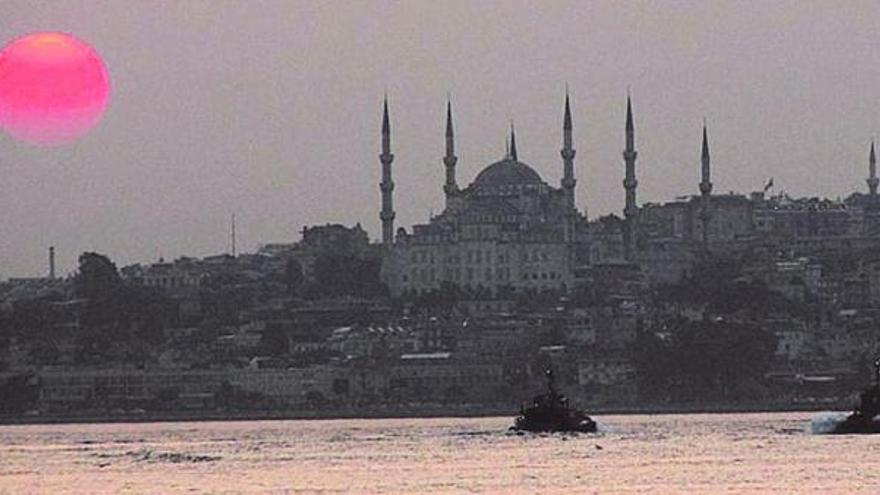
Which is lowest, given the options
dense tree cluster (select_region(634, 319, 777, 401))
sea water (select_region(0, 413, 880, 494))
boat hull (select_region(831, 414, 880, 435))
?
sea water (select_region(0, 413, 880, 494))

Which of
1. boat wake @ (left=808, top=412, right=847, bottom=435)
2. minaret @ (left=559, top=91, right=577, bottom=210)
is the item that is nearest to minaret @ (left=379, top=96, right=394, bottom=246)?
minaret @ (left=559, top=91, right=577, bottom=210)

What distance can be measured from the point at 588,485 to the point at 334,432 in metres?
47.4

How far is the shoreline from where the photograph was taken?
153 metres

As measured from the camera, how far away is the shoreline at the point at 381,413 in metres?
153

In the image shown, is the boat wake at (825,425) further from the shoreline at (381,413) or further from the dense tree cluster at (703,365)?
the dense tree cluster at (703,365)

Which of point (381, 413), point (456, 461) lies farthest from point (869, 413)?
point (381, 413)

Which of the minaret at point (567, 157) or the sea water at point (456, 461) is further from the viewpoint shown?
the minaret at point (567, 157)

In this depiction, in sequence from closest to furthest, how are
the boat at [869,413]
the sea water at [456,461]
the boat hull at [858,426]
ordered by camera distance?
the sea water at [456,461], the boat at [869,413], the boat hull at [858,426]

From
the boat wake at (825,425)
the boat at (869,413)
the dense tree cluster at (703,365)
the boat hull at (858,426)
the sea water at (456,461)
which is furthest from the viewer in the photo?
the dense tree cluster at (703,365)

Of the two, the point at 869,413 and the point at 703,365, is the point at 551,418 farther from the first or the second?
the point at 703,365

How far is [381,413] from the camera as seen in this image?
158 meters

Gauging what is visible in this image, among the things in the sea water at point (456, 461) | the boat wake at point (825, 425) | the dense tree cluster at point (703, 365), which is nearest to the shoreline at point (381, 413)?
the dense tree cluster at point (703, 365)

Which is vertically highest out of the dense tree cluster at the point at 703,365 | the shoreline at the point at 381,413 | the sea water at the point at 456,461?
the dense tree cluster at the point at 703,365

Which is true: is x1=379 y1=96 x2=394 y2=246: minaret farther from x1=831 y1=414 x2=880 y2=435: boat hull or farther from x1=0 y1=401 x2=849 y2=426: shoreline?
x1=831 y1=414 x2=880 y2=435: boat hull
